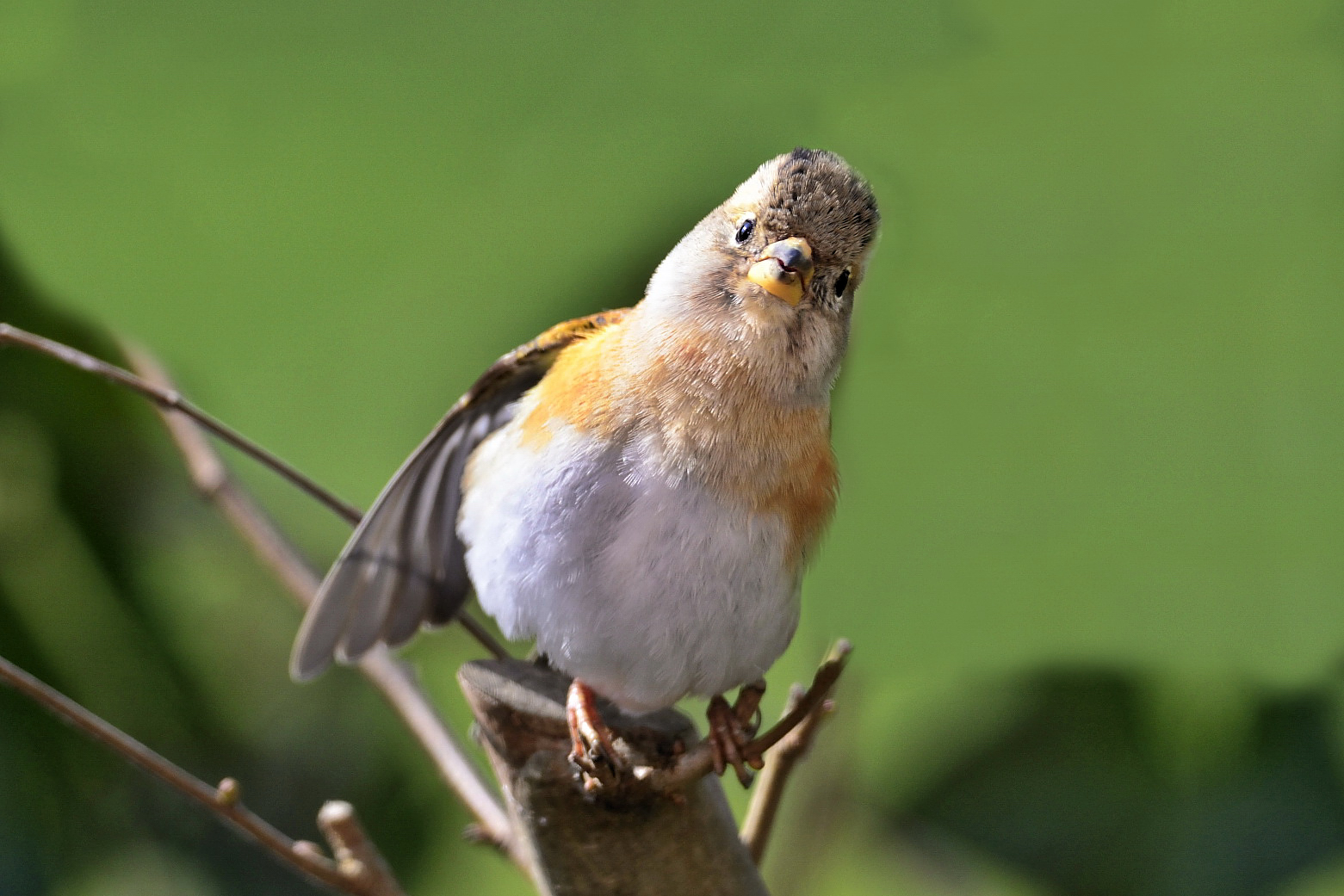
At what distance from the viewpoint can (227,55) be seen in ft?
3.94

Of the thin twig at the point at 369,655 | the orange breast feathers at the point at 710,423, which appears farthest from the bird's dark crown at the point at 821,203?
the thin twig at the point at 369,655

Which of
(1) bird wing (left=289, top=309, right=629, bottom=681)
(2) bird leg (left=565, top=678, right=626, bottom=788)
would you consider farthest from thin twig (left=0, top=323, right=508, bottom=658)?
(2) bird leg (left=565, top=678, right=626, bottom=788)

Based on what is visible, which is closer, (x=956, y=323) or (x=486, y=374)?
(x=486, y=374)

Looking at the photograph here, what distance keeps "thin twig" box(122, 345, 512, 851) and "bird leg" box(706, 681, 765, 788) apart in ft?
0.82

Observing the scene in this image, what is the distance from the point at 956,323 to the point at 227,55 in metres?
0.78

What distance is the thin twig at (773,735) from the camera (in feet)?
2.24

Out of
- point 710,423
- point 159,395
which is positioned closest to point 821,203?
point 710,423

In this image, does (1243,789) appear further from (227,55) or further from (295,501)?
(227,55)

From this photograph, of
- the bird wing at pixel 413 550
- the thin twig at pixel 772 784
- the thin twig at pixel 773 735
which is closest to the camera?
the thin twig at pixel 773 735

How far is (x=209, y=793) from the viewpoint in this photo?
92 cm

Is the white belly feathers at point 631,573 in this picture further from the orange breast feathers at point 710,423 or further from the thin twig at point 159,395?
the thin twig at point 159,395

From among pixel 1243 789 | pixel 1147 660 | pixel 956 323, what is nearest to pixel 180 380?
pixel 956 323

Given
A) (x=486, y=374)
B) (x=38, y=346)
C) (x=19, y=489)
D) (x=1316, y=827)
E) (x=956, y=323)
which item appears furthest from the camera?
(x=19, y=489)

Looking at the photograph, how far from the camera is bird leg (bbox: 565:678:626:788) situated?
2.68ft
